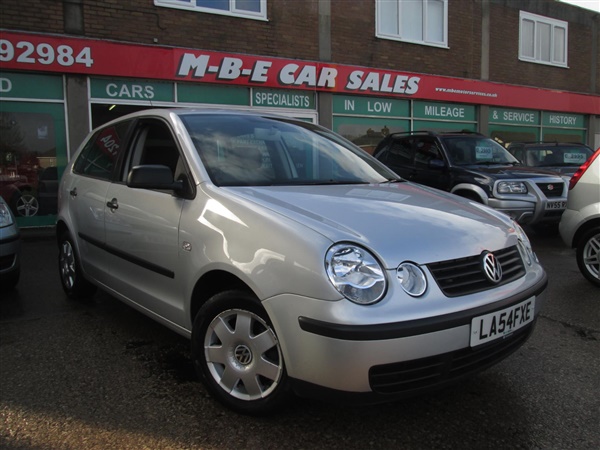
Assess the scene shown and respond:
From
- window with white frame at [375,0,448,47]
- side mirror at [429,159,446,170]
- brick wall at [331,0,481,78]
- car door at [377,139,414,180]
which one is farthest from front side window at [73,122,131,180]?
window with white frame at [375,0,448,47]

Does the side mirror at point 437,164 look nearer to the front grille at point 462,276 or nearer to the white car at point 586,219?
the white car at point 586,219

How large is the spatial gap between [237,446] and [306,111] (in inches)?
383

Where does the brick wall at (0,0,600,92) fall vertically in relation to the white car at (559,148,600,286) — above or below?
above

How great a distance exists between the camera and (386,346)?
204cm

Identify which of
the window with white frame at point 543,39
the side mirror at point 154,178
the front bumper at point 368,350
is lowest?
the front bumper at point 368,350

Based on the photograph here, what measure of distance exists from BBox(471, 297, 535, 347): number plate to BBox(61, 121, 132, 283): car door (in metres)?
2.64

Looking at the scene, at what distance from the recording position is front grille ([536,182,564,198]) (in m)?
7.16

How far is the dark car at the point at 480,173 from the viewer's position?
6988 millimetres

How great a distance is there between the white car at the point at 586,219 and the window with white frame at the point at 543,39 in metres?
11.2

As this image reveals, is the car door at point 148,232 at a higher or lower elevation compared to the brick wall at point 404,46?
lower

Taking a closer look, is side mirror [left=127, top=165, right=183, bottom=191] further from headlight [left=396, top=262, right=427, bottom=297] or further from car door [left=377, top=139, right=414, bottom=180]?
car door [left=377, top=139, right=414, bottom=180]

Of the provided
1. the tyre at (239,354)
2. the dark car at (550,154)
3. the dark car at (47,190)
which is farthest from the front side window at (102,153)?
the dark car at (550,154)

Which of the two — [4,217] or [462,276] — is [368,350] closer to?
[462,276]

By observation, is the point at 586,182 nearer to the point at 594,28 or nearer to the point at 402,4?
the point at 402,4
